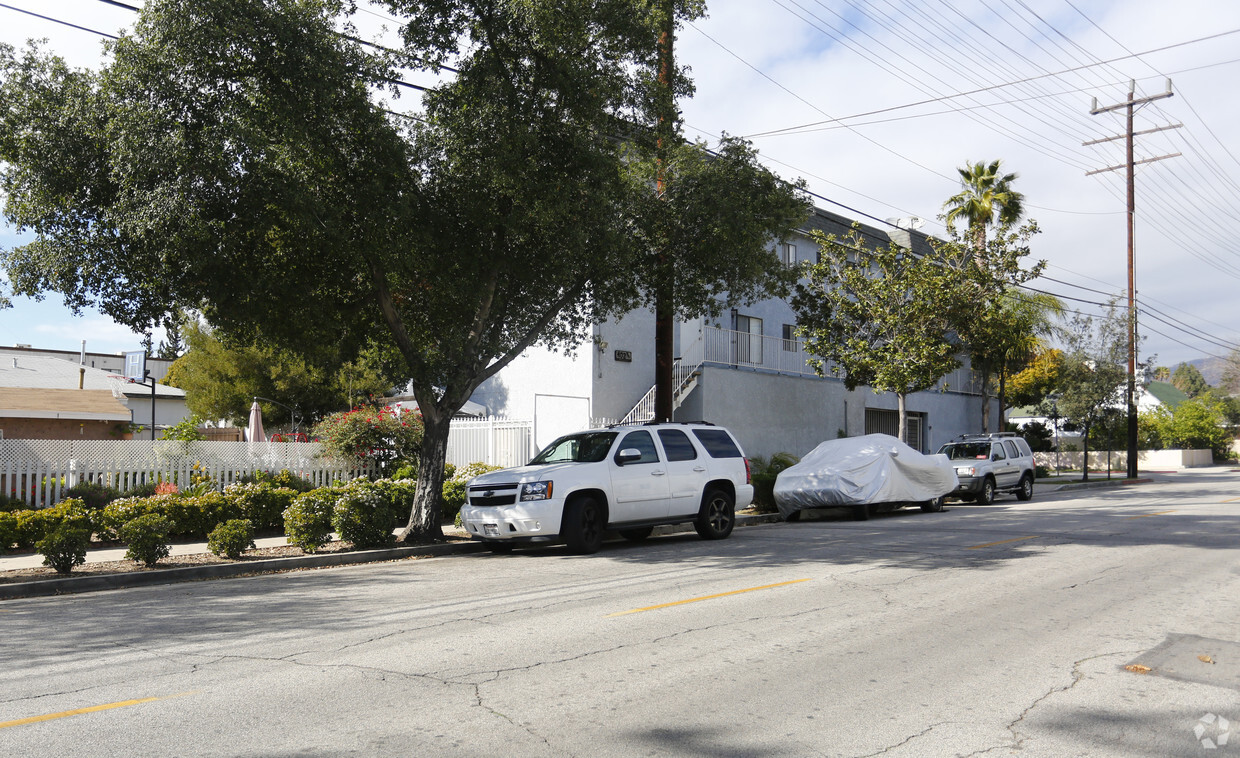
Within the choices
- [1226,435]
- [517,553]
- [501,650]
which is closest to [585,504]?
[517,553]

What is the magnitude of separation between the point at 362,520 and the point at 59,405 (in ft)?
57.9

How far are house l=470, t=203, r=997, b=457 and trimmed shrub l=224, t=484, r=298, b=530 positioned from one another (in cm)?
800

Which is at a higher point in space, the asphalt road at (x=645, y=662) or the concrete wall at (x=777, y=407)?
the concrete wall at (x=777, y=407)

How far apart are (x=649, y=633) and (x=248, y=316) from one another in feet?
28.5

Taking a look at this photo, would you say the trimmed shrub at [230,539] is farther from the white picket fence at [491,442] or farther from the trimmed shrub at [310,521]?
the white picket fence at [491,442]

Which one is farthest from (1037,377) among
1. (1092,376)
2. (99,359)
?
(99,359)

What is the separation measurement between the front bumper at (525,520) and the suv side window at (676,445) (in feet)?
7.87

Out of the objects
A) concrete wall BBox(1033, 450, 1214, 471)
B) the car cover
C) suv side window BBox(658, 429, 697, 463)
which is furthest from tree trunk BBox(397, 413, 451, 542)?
concrete wall BBox(1033, 450, 1214, 471)

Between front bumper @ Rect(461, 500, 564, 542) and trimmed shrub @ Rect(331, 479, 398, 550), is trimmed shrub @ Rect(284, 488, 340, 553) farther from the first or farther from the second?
front bumper @ Rect(461, 500, 564, 542)

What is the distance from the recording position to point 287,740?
4.83 m

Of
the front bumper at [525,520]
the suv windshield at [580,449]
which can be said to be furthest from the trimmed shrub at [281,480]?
the front bumper at [525,520]

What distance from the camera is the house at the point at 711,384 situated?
25172 mm

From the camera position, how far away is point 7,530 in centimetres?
1295

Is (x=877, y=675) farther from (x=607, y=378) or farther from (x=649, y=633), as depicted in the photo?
(x=607, y=378)
